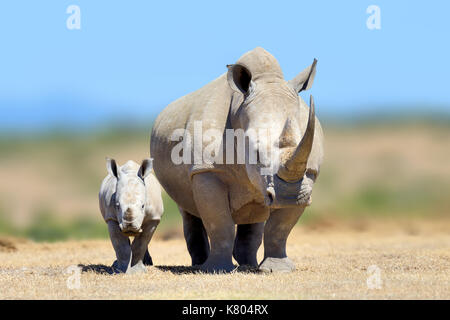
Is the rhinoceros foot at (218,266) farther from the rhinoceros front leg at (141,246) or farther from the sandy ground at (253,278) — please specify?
the rhinoceros front leg at (141,246)

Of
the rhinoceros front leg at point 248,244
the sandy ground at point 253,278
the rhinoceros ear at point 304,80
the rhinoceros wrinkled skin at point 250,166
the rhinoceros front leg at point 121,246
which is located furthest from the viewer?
the rhinoceros front leg at point 248,244

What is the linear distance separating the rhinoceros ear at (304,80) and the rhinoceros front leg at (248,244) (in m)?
2.60

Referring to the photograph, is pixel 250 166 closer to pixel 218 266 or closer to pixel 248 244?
pixel 218 266

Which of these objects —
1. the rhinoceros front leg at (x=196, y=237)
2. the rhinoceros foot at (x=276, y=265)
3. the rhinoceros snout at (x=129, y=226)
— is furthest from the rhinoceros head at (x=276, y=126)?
the rhinoceros front leg at (x=196, y=237)

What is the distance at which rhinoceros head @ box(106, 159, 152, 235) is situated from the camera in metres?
10.1

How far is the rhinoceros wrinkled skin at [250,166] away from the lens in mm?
9352

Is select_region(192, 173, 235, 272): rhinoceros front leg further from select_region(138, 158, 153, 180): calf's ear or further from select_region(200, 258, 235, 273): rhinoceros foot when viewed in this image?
select_region(138, 158, 153, 180): calf's ear

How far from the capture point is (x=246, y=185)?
1055 cm

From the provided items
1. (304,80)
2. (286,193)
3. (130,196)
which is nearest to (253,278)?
(286,193)

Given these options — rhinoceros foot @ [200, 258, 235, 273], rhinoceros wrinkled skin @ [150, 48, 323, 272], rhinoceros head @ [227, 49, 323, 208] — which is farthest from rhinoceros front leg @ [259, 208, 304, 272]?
rhinoceros head @ [227, 49, 323, 208]
